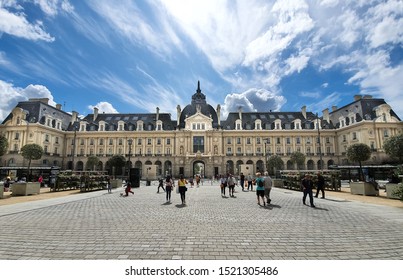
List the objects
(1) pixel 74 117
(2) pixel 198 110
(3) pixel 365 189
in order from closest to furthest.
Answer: (3) pixel 365 189 → (2) pixel 198 110 → (1) pixel 74 117

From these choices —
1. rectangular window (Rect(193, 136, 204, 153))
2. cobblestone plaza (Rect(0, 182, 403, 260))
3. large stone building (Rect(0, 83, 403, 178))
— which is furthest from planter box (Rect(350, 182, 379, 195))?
rectangular window (Rect(193, 136, 204, 153))

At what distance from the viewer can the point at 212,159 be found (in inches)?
2130

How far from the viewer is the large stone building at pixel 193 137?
5150 centimetres

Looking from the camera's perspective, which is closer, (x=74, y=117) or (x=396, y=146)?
(x=396, y=146)

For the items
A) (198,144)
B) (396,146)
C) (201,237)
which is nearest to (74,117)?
(198,144)

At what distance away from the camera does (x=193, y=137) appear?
55.4 meters

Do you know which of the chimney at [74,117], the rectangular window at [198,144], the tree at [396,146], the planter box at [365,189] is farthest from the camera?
the chimney at [74,117]

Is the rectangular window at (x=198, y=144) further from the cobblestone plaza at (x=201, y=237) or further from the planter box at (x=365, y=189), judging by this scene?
the cobblestone plaza at (x=201, y=237)

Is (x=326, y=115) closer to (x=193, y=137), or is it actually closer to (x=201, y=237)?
(x=193, y=137)

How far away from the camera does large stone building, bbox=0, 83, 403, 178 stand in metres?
51.5

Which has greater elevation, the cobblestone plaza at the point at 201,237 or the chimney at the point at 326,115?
the chimney at the point at 326,115

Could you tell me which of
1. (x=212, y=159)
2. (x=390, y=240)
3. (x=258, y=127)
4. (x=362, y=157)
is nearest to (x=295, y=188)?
(x=362, y=157)

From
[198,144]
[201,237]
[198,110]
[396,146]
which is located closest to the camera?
[201,237]

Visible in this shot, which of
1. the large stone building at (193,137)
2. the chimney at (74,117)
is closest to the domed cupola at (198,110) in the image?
the large stone building at (193,137)
